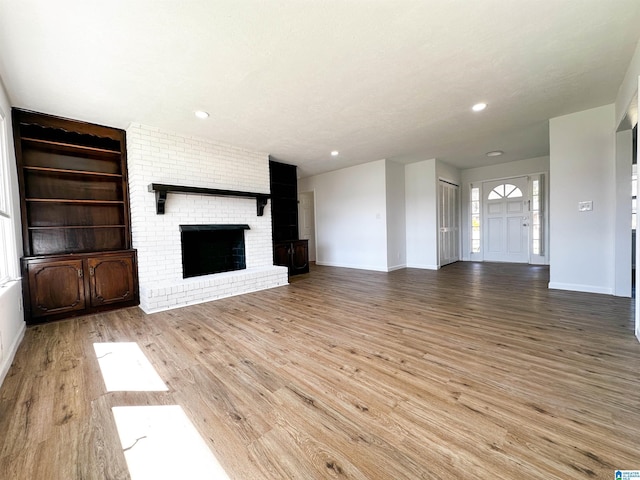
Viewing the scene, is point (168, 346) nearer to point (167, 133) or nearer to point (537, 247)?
point (167, 133)

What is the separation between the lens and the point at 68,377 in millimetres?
1921

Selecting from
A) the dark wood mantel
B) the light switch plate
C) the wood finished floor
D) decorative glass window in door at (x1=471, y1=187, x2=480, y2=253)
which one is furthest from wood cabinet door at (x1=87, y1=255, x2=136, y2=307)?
decorative glass window in door at (x1=471, y1=187, x2=480, y2=253)

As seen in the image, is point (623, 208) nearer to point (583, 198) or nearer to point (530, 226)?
point (583, 198)

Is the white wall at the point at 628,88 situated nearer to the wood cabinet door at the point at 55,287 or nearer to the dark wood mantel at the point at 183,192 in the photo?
the dark wood mantel at the point at 183,192

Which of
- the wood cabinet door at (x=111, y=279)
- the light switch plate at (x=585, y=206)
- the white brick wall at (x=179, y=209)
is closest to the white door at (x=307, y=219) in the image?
the white brick wall at (x=179, y=209)

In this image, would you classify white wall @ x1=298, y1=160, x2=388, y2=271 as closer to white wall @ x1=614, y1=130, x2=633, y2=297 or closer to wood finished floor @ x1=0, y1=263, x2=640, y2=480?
wood finished floor @ x1=0, y1=263, x2=640, y2=480

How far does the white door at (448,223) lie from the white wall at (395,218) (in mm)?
845

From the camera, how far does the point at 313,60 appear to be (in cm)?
226

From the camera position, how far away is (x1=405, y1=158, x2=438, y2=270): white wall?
6.06 meters

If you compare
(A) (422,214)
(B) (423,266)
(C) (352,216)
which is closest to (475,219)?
(A) (422,214)

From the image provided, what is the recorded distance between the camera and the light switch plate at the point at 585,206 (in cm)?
355

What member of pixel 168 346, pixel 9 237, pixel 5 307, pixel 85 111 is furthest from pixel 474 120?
pixel 9 237

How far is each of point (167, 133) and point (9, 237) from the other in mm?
2140

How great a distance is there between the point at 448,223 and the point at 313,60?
5.69 m
